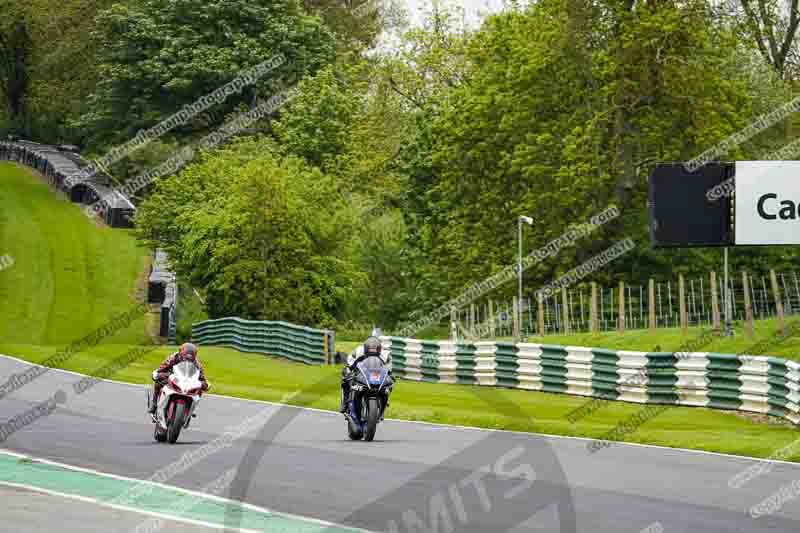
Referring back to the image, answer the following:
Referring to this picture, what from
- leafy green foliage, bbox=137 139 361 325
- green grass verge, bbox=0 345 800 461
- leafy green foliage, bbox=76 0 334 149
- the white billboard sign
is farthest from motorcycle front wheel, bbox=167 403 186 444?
leafy green foliage, bbox=76 0 334 149

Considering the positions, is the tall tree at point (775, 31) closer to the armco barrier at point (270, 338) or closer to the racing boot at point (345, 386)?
the armco barrier at point (270, 338)

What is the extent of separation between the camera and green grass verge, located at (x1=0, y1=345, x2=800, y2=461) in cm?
2189

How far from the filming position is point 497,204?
56.4 m

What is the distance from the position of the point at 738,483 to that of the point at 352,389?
19.4 ft

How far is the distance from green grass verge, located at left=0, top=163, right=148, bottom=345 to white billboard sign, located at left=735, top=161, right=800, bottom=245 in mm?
28008

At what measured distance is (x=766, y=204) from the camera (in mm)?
32531

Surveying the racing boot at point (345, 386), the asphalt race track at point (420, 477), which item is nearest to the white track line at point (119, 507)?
the asphalt race track at point (420, 477)

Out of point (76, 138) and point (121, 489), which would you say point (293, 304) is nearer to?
point (121, 489)

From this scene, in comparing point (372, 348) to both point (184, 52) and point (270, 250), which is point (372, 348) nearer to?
point (270, 250)

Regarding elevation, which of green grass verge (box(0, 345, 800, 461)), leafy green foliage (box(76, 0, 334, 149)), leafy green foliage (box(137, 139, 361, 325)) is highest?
leafy green foliage (box(76, 0, 334, 149))

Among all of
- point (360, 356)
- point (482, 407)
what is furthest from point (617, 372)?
point (360, 356)

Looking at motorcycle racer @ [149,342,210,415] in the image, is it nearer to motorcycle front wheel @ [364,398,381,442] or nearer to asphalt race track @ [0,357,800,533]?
asphalt race track @ [0,357,800,533]

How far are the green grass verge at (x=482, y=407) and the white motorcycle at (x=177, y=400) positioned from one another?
149 inches

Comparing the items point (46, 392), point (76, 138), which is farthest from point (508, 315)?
point (76, 138)
